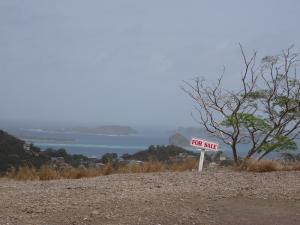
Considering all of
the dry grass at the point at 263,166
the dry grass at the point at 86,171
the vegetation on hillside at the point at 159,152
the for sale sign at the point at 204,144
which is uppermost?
the vegetation on hillside at the point at 159,152

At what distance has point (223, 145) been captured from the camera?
570 inches

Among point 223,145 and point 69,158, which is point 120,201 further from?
point 69,158

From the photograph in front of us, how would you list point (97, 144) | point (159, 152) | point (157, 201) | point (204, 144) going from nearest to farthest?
point (157, 201) < point (204, 144) < point (159, 152) < point (97, 144)

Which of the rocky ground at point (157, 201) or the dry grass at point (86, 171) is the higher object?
the dry grass at point (86, 171)

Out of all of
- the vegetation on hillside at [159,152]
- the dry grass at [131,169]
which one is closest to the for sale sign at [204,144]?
the dry grass at [131,169]

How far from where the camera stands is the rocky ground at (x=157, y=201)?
736 centimetres

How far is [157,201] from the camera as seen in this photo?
821 centimetres

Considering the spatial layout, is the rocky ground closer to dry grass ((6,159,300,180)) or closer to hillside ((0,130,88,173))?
dry grass ((6,159,300,180))

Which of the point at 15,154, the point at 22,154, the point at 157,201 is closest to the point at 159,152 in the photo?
the point at 22,154

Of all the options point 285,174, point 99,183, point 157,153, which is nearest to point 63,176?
point 99,183

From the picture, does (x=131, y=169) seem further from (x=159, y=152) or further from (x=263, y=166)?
(x=159, y=152)

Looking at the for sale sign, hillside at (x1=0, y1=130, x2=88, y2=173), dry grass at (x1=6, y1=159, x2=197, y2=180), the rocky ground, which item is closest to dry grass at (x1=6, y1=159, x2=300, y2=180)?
dry grass at (x1=6, y1=159, x2=197, y2=180)

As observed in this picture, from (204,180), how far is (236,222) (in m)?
2.82

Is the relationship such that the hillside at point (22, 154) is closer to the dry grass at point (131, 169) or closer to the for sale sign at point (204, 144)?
the dry grass at point (131, 169)
